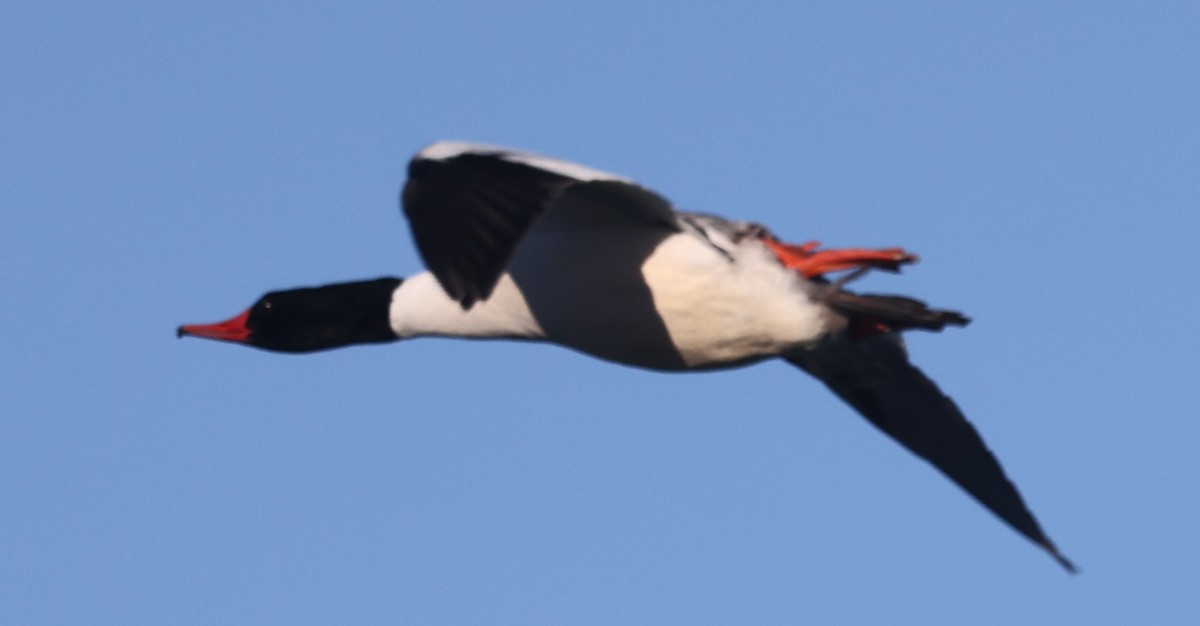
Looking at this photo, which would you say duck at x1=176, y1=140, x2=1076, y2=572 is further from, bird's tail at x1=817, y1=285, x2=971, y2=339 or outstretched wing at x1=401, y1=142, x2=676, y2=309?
outstretched wing at x1=401, y1=142, x2=676, y2=309

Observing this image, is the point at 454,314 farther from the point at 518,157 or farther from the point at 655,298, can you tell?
the point at 518,157

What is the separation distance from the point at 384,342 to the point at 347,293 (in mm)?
394

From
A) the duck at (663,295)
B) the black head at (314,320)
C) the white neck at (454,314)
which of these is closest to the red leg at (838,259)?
the duck at (663,295)

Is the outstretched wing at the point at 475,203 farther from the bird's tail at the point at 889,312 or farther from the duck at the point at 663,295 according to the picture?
the bird's tail at the point at 889,312

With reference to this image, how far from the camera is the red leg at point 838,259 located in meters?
11.0

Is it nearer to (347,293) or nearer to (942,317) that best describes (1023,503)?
(942,317)

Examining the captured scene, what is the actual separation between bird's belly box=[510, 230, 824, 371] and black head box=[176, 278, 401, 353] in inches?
48.8

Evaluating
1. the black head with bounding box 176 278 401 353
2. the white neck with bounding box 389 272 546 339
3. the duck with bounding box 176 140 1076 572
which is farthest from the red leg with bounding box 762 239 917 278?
the black head with bounding box 176 278 401 353

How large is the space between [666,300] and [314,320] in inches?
96.1

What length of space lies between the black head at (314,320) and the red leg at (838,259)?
227cm

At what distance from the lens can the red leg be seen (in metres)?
11.0

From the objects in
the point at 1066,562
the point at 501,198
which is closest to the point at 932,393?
the point at 1066,562

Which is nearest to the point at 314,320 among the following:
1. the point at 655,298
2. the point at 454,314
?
the point at 454,314

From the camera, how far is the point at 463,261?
29.3 feet
